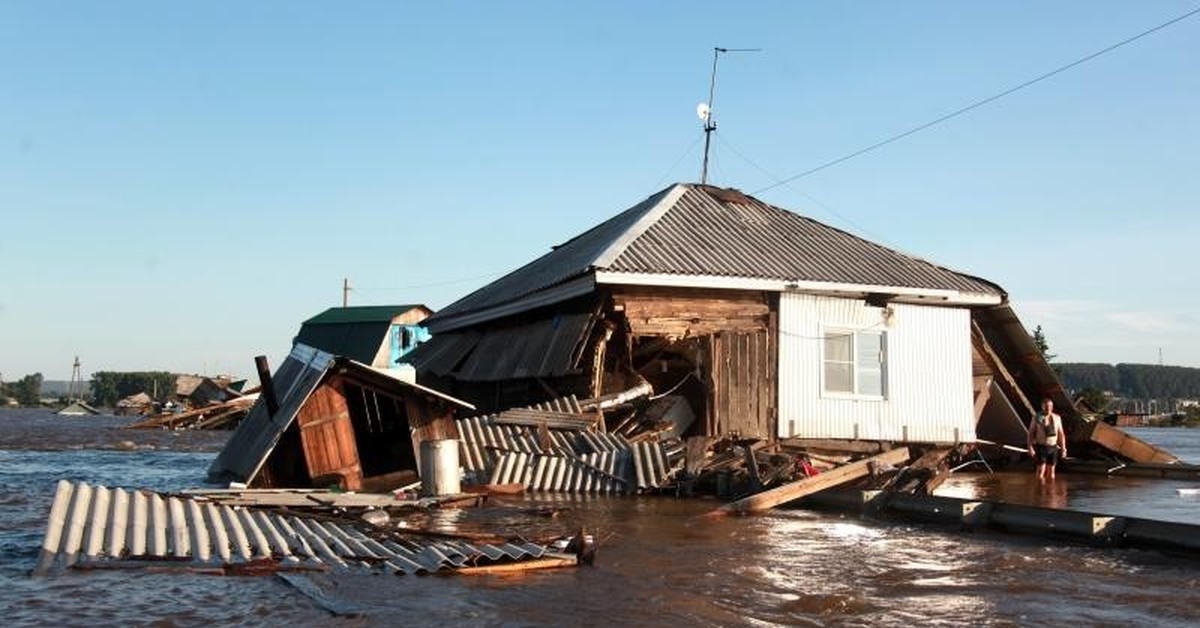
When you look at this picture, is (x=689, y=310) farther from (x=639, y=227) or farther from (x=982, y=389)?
(x=982, y=389)

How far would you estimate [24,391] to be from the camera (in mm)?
96250

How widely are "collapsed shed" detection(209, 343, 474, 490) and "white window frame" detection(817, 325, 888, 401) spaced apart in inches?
256

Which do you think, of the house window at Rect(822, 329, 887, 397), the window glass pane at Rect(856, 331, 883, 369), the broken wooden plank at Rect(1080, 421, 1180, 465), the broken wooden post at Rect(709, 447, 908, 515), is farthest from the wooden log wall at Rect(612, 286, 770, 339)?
the broken wooden plank at Rect(1080, 421, 1180, 465)

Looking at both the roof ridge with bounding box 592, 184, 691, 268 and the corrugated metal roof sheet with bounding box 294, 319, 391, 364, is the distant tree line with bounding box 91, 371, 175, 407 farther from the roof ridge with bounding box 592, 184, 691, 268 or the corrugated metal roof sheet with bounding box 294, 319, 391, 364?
the roof ridge with bounding box 592, 184, 691, 268

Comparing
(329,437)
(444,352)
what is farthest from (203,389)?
(329,437)

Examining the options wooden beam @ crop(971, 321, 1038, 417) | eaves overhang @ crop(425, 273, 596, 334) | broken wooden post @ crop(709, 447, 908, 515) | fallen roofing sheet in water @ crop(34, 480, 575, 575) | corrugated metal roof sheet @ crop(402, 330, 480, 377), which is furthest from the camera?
corrugated metal roof sheet @ crop(402, 330, 480, 377)

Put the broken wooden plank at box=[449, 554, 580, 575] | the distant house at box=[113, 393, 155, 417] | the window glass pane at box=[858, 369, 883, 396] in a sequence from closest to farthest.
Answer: the broken wooden plank at box=[449, 554, 580, 575] → the window glass pane at box=[858, 369, 883, 396] → the distant house at box=[113, 393, 155, 417]

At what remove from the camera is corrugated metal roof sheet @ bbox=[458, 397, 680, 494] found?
50.5 ft

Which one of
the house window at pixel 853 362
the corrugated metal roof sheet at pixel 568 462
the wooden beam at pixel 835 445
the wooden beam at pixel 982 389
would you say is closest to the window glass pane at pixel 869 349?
the house window at pixel 853 362

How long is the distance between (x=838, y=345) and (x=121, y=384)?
263 ft

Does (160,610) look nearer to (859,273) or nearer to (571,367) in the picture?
(571,367)

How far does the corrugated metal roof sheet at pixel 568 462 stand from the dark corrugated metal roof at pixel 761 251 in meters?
2.85

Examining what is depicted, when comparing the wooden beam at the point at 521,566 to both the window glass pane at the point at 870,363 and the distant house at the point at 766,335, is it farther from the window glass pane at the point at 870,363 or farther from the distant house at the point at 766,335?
the window glass pane at the point at 870,363

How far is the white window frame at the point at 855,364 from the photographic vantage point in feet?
60.0
